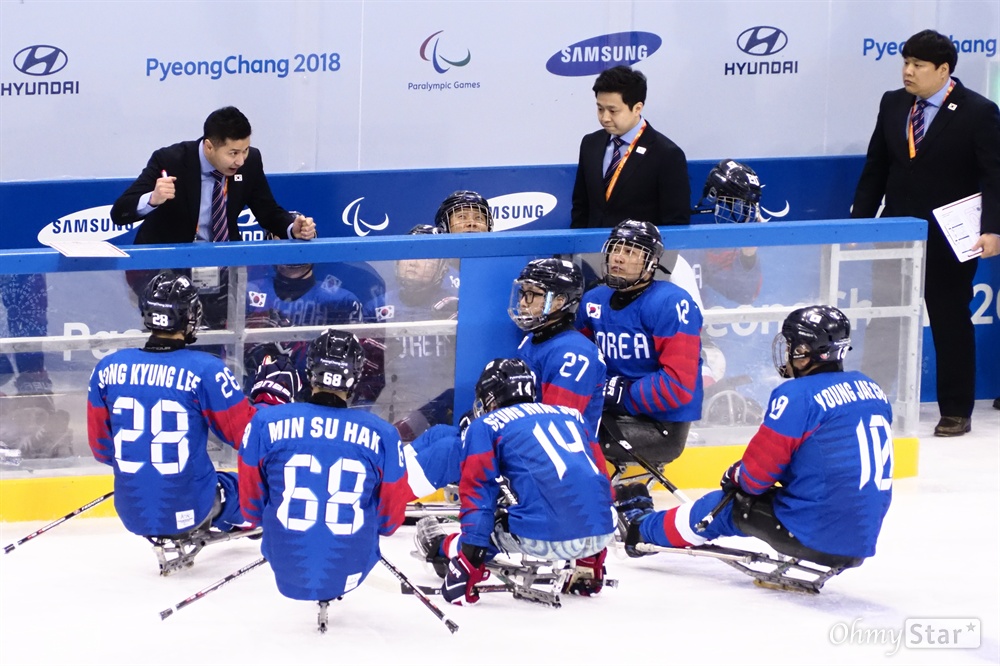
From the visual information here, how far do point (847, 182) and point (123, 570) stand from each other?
513 cm

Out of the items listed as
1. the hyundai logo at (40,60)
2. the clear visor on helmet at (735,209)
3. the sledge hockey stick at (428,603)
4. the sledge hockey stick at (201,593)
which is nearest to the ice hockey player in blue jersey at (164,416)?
the sledge hockey stick at (201,593)

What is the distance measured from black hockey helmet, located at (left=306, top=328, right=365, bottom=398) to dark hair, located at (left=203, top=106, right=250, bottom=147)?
5.32 feet

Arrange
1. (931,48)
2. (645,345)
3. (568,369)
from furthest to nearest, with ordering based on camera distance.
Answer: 1. (931,48)
2. (645,345)
3. (568,369)

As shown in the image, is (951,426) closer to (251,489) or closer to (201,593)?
(251,489)

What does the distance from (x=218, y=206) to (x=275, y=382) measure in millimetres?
1053

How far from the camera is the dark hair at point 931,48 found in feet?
23.9

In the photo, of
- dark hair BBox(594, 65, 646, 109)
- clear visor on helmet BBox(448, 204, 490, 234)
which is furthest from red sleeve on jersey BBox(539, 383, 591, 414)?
dark hair BBox(594, 65, 646, 109)

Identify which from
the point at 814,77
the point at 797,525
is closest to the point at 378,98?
the point at 814,77

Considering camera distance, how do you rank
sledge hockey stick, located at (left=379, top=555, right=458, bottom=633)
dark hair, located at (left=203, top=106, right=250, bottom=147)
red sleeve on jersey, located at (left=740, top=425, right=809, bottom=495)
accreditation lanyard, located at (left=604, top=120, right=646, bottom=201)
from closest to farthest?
sledge hockey stick, located at (left=379, top=555, right=458, bottom=633) < red sleeve on jersey, located at (left=740, top=425, right=809, bottom=495) < dark hair, located at (left=203, top=106, right=250, bottom=147) < accreditation lanyard, located at (left=604, top=120, right=646, bottom=201)

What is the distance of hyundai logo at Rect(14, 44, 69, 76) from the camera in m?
8.22

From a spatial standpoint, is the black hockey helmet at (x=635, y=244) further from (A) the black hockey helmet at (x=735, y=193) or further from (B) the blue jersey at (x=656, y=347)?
(A) the black hockey helmet at (x=735, y=193)

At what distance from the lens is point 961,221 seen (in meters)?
7.30

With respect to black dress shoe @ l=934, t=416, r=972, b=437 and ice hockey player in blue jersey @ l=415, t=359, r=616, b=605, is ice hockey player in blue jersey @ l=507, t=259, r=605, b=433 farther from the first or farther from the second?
black dress shoe @ l=934, t=416, r=972, b=437

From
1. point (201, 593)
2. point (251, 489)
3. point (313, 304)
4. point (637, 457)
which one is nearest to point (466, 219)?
point (313, 304)
